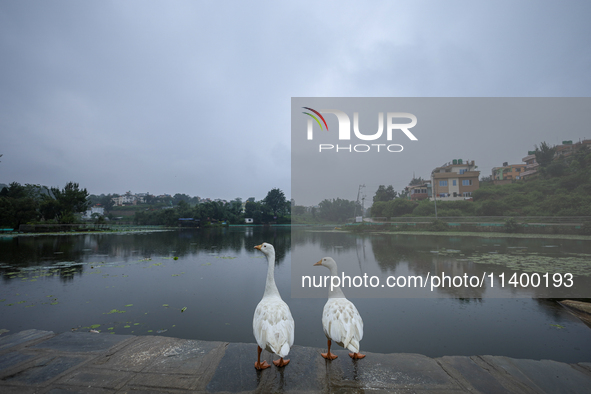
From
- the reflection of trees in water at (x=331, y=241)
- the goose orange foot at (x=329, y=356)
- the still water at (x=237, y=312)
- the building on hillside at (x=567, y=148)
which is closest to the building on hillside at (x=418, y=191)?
the reflection of trees in water at (x=331, y=241)

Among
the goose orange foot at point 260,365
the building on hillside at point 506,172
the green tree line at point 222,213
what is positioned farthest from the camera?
the green tree line at point 222,213

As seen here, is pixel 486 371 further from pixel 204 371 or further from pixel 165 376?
pixel 165 376

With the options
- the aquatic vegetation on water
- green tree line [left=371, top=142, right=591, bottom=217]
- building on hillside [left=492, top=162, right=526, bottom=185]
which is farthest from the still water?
building on hillside [left=492, top=162, right=526, bottom=185]

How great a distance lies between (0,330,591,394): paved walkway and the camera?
91.2 inches

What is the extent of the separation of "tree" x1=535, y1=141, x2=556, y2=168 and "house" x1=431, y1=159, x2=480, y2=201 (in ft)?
13.4

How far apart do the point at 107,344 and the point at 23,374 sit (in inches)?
29.9

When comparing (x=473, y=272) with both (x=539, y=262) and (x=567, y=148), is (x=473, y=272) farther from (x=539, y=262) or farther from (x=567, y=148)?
(x=567, y=148)

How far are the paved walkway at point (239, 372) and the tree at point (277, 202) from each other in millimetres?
51742

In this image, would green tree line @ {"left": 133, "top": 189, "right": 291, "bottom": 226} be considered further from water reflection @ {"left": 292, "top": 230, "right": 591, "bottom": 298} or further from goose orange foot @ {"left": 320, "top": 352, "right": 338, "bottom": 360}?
goose orange foot @ {"left": 320, "top": 352, "right": 338, "bottom": 360}

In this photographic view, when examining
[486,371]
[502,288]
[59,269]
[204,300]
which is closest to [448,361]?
[486,371]

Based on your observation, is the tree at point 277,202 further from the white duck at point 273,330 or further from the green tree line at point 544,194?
the white duck at point 273,330

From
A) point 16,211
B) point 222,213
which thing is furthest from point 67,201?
point 222,213

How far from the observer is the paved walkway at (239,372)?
2.32 metres

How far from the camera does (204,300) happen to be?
5.92 metres
